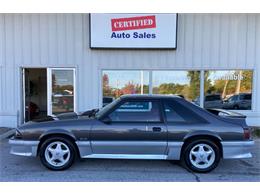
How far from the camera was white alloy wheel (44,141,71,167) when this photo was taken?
4.70m

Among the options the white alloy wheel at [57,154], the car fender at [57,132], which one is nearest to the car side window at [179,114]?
the car fender at [57,132]

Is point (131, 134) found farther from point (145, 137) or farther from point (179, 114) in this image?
point (179, 114)

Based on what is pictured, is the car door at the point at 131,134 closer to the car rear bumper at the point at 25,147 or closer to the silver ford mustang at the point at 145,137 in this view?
the silver ford mustang at the point at 145,137

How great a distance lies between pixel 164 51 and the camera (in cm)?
889

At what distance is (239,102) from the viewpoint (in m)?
9.22

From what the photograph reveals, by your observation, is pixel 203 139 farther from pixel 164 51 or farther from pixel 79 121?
pixel 164 51

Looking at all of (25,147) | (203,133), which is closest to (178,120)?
(203,133)

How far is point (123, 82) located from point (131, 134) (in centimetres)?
472

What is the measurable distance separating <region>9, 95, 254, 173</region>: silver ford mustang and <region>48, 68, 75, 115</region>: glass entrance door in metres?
4.40

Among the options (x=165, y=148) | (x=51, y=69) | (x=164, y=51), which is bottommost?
(x=165, y=148)

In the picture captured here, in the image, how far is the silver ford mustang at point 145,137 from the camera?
15.1 feet

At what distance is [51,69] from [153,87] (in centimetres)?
377

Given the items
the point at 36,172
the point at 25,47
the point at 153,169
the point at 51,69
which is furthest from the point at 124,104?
the point at 25,47

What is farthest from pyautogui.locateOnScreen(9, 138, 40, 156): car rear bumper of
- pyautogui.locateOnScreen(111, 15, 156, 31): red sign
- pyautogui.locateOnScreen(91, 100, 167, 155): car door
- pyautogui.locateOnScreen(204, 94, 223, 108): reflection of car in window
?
pyautogui.locateOnScreen(204, 94, 223, 108): reflection of car in window
